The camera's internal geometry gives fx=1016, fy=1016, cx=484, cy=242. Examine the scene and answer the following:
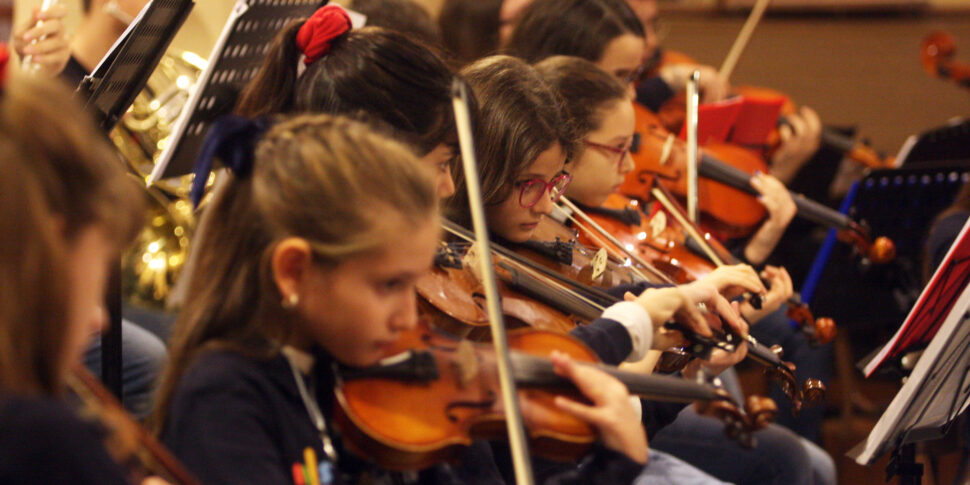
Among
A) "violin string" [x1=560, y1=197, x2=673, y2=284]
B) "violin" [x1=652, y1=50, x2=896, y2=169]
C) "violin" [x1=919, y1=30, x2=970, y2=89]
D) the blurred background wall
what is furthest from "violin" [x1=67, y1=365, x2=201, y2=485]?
the blurred background wall

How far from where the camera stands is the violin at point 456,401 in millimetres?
967

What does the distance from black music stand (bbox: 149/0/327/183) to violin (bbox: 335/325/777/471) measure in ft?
1.88

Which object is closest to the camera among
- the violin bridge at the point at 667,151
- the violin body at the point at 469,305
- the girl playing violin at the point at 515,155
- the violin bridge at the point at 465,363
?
the violin bridge at the point at 465,363

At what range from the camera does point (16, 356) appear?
2.24 ft

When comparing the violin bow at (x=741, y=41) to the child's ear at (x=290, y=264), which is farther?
the violin bow at (x=741, y=41)

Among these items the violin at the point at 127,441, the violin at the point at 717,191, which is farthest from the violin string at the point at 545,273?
the violin at the point at 717,191

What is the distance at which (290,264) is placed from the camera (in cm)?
96

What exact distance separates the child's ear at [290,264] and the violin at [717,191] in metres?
1.46

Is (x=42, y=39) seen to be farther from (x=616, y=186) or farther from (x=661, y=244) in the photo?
(x=661, y=244)

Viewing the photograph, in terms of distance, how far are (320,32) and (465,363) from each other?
60 cm

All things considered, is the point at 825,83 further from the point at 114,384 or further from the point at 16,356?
the point at 16,356

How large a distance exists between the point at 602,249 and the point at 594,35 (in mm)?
869

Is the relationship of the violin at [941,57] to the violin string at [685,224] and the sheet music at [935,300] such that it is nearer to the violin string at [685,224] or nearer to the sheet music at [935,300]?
the violin string at [685,224]

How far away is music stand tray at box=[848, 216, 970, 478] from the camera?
4.46ft
